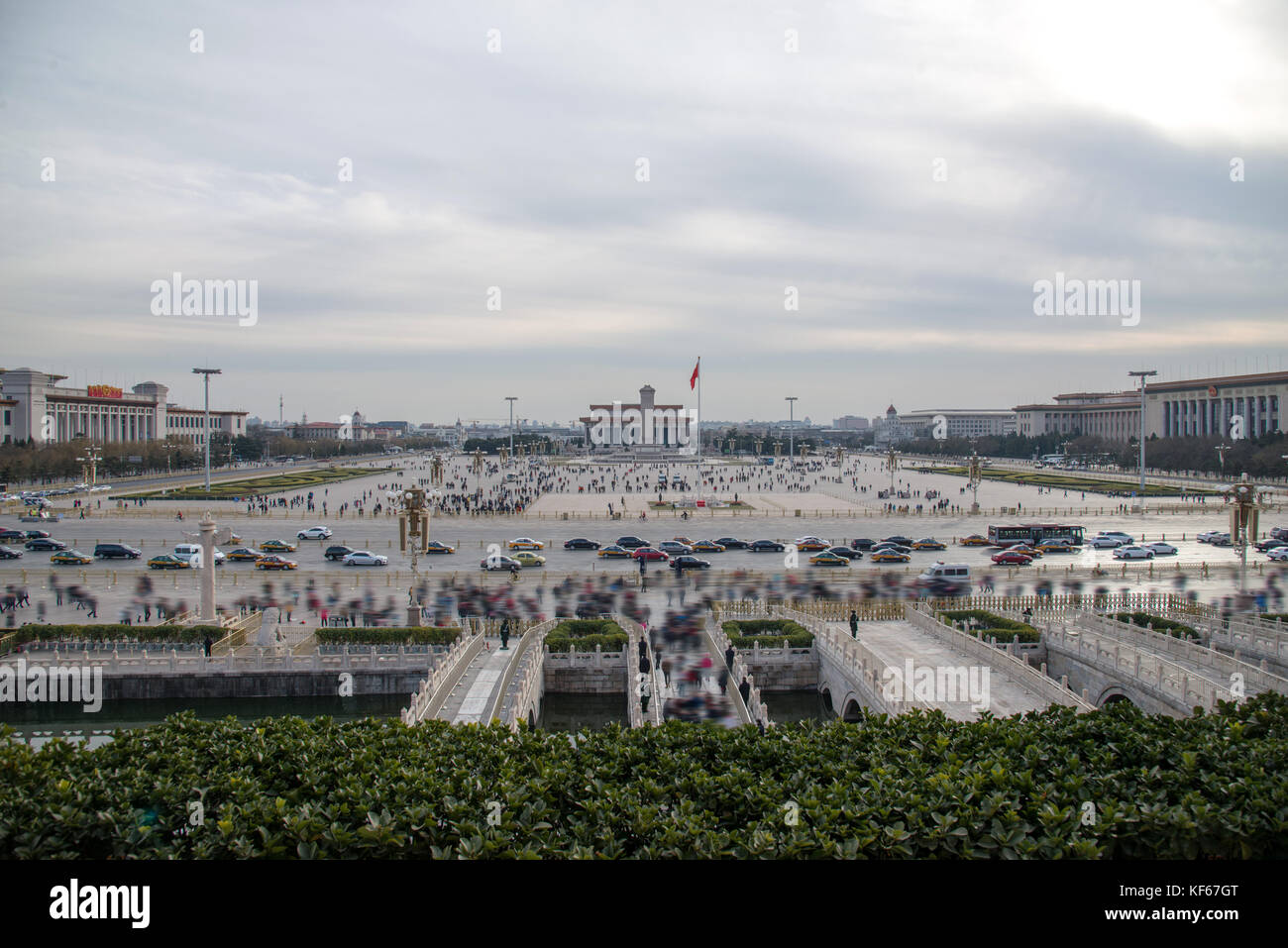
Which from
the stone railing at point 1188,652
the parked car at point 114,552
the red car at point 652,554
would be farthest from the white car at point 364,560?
the stone railing at point 1188,652

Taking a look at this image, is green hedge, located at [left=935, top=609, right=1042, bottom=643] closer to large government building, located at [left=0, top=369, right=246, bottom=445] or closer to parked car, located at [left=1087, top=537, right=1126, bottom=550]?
parked car, located at [left=1087, top=537, right=1126, bottom=550]

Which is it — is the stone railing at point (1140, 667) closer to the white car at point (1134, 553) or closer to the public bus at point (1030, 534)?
the white car at point (1134, 553)

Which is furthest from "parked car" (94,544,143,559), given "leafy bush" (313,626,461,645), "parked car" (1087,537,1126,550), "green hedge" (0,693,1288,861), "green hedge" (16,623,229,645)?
"parked car" (1087,537,1126,550)

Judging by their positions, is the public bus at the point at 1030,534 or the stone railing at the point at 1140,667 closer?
the stone railing at the point at 1140,667

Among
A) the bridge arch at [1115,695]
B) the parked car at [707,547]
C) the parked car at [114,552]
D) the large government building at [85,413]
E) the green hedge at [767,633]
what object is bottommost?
the bridge arch at [1115,695]

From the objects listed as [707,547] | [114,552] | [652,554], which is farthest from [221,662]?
[707,547]

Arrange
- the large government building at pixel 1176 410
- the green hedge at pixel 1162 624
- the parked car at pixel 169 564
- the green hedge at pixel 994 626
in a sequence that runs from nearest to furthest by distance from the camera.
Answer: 1. the green hedge at pixel 1162 624
2. the green hedge at pixel 994 626
3. the parked car at pixel 169 564
4. the large government building at pixel 1176 410

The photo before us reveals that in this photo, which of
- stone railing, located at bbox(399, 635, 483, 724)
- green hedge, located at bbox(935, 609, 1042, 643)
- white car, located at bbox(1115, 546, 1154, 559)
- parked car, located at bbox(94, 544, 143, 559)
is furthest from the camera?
white car, located at bbox(1115, 546, 1154, 559)

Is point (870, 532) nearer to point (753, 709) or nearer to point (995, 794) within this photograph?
point (753, 709)
